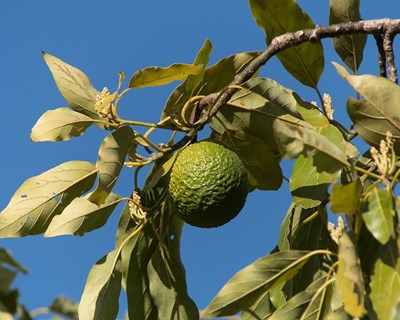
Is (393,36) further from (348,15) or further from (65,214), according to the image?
(65,214)

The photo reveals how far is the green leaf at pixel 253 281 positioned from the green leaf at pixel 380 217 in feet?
1.35

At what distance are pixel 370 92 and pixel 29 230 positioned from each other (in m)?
1.26

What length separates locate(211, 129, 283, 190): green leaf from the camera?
272 cm

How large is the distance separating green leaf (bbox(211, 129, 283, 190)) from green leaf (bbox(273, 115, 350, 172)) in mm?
671

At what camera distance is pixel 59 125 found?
8.71 ft

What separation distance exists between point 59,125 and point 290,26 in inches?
34.8

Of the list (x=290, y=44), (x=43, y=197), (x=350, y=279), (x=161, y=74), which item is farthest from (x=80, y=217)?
(x=350, y=279)

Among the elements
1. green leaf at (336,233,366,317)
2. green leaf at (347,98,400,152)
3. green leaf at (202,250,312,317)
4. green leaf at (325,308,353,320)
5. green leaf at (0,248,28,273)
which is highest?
green leaf at (0,248,28,273)

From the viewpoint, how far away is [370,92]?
2.20m

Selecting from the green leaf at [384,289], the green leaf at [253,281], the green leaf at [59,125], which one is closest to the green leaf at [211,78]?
the green leaf at [59,125]

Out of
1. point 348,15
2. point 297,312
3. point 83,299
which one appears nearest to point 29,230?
point 83,299

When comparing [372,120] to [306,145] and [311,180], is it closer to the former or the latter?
→ [311,180]

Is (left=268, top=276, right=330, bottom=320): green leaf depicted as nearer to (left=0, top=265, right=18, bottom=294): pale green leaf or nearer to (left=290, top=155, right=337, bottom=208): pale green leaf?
(left=290, top=155, right=337, bottom=208): pale green leaf

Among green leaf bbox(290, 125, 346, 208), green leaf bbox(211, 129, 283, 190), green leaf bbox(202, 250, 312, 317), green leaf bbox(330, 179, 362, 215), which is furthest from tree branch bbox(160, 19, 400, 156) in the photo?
green leaf bbox(330, 179, 362, 215)
